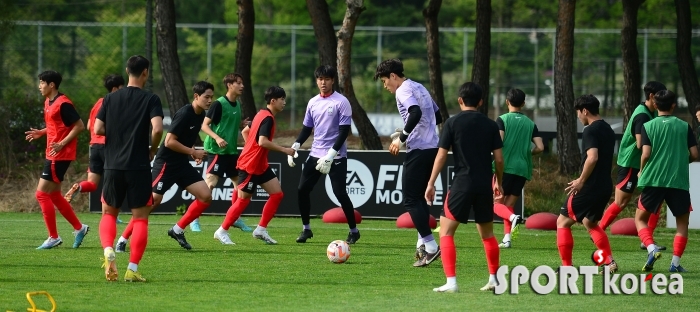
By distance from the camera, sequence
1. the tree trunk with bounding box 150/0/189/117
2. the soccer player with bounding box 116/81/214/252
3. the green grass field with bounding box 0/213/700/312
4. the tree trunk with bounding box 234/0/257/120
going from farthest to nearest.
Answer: the tree trunk with bounding box 234/0/257/120
the tree trunk with bounding box 150/0/189/117
the soccer player with bounding box 116/81/214/252
the green grass field with bounding box 0/213/700/312

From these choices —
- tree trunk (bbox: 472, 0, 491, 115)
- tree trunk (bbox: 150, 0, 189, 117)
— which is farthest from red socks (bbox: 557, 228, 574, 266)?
tree trunk (bbox: 150, 0, 189, 117)

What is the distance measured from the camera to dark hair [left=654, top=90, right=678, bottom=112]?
10.7 metres

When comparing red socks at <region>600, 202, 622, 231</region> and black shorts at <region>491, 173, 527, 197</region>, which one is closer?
red socks at <region>600, 202, 622, 231</region>

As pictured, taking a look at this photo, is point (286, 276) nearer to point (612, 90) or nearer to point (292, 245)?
point (292, 245)

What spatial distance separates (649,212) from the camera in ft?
36.7

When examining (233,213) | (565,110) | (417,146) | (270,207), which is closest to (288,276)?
(417,146)

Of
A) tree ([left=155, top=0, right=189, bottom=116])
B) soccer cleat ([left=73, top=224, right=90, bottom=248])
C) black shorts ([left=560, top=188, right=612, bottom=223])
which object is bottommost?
soccer cleat ([left=73, top=224, right=90, bottom=248])

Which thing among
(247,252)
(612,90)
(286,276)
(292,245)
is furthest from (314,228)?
(612,90)

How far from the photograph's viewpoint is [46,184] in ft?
42.3

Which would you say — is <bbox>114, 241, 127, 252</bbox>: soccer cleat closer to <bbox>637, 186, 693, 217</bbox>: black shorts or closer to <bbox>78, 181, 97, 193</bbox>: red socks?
<bbox>78, 181, 97, 193</bbox>: red socks

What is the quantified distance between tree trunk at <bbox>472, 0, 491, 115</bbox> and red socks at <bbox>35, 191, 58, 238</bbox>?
1241 cm

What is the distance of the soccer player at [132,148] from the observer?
32.0 ft

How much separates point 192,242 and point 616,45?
1003 inches

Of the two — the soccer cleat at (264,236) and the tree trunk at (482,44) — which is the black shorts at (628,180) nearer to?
the soccer cleat at (264,236)
